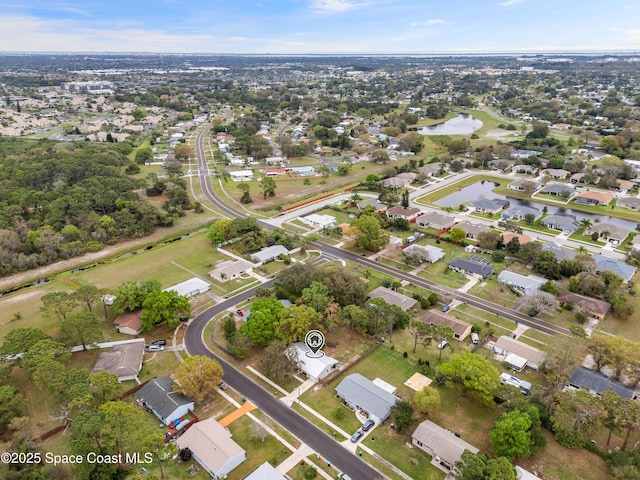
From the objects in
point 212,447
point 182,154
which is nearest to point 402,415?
point 212,447

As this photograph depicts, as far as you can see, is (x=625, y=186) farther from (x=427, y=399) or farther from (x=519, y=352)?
(x=427, y=399)

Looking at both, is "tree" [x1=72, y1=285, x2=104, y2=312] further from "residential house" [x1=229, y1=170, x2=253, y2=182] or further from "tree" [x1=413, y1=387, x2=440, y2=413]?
"residential house" [x1=229, y1=170, x2=253, y2=182]

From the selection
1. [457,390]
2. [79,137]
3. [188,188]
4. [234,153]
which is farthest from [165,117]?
[457,390]

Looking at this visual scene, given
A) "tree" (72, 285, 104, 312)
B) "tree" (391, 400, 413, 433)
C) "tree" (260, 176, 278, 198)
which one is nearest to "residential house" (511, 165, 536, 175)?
"tree" (260, 176, 278, 198)

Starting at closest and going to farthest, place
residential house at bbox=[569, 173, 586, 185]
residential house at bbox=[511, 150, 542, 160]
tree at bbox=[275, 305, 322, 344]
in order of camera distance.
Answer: tree at bbox=[275, 305, 322, 344]
residential house at bbox=[569, 173, 586, 185]
residential house at bbox=[511, 150, 542, 160]

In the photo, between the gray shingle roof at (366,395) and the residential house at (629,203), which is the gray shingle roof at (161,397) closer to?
the gray shingle roof at (366,395)

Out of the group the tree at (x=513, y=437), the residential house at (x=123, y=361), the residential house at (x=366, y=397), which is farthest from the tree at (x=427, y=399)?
the residential house at (x=123, y=361)

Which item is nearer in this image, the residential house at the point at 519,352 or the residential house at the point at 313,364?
the residential house at the point at 313,364
